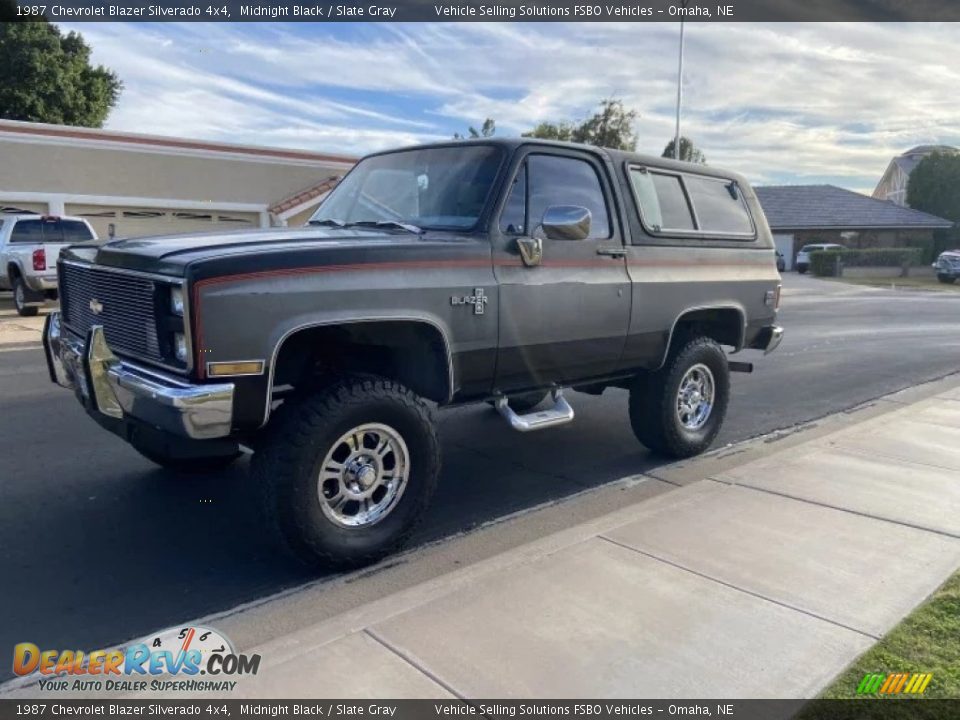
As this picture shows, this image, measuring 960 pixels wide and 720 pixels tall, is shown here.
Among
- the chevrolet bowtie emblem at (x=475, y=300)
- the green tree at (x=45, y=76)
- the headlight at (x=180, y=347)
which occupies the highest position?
the green tree at (x=45, y=76)

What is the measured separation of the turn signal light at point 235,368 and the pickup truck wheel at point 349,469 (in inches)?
13.4

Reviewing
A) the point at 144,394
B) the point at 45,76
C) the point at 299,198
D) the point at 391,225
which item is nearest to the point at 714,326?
the point at 391,225

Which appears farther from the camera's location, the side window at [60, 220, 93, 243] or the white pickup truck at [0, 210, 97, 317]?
the side window at [60, 220, 93, 243]

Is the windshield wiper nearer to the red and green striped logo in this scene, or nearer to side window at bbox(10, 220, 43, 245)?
the red and green striped logo

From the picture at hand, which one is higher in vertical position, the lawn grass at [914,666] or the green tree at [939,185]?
the green tree at [939,185]

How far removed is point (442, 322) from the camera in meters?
4.15

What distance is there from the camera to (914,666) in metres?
3.11

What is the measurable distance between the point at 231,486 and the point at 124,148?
20.8 m

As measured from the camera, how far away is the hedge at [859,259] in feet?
134

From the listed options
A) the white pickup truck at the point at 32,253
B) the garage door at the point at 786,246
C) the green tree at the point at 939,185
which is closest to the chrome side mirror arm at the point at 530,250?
the white pickup truck at the point at 32,253

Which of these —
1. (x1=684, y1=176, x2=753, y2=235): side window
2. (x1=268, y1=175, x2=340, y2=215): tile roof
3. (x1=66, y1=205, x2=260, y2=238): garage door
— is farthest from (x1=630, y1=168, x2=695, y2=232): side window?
(x1=268, y1=175, x2=340, y2=215): tile roof

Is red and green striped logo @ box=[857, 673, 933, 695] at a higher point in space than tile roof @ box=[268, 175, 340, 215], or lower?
lower

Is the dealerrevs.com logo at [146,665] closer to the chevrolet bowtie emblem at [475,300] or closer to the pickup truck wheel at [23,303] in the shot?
the chevrolet bowtie emblem at [475,300]

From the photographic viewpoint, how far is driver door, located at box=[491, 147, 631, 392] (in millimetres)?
4535
